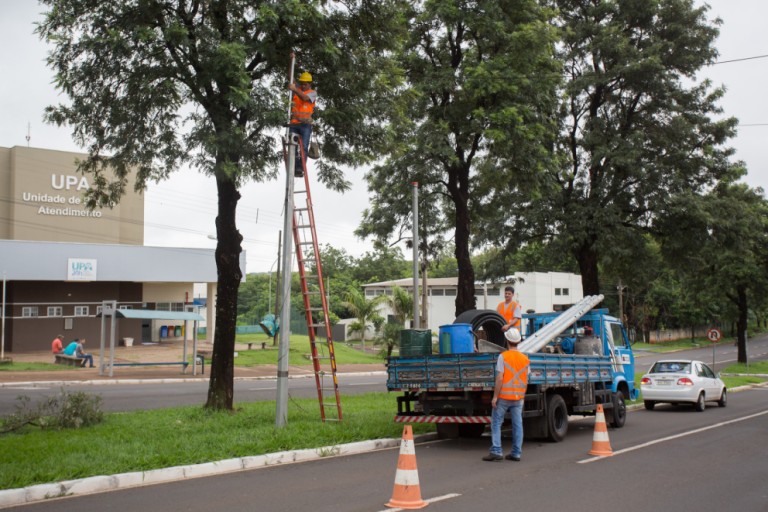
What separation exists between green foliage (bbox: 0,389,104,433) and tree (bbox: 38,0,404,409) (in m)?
2.29

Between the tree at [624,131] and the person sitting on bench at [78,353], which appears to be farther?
the person sitting on bench at [78,353]

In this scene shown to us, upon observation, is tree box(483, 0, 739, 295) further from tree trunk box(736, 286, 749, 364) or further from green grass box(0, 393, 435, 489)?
tree trunk box(736, 286, 749, 364)

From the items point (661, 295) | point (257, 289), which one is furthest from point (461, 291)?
point (257, 289)

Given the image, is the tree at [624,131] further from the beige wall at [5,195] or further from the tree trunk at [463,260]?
the beige wall at [5,195]

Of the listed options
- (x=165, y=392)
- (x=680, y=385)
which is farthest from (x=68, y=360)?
(x=680, y=385)

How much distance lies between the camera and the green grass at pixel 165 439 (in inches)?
327

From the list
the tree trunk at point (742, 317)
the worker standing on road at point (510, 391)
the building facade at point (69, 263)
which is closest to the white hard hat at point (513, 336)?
the worker standing on road at point (510, 391)

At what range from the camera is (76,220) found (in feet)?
139

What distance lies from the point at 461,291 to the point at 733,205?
1133 centimetres

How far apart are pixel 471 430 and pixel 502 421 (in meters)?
2.88

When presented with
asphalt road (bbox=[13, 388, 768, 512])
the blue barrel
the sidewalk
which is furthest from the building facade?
asphalt road (bbox=[13, 388, 768, 512])

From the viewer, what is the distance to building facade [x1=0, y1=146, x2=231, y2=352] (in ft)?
105

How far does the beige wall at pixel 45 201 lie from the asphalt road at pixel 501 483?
35505 mm

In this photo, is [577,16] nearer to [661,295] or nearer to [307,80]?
[307,80]
